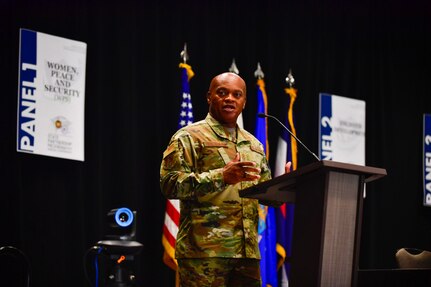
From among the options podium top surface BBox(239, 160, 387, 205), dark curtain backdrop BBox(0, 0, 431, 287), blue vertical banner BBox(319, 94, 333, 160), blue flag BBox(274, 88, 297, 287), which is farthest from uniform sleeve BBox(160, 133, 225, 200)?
blue vertical banner BBox(319, 94, 333, 160)

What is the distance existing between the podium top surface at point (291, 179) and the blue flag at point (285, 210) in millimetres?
2986

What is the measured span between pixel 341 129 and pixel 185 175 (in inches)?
157

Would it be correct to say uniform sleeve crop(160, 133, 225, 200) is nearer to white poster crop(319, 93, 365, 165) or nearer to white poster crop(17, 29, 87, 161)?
white poster crop(17, 29, 87, 161)

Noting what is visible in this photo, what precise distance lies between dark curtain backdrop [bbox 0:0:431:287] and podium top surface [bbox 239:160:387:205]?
2624 mm

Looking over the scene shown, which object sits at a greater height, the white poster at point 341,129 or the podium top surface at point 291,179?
the white poster at point 341,129

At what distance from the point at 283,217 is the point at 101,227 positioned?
162cm

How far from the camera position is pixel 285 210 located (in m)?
5.96

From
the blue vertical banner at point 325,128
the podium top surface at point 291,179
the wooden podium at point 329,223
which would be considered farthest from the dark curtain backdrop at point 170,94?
the wooden podium at point 329,223

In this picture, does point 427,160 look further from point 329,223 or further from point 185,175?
point 329,223

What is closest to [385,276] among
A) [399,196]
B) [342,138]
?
[342,138]

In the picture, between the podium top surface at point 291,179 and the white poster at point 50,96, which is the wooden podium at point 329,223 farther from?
the white poster at point 50,96

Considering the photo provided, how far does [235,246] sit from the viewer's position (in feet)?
9.70

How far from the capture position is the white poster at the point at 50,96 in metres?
4.90

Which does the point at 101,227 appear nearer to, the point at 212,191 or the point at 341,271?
the point at 212,191
